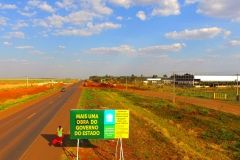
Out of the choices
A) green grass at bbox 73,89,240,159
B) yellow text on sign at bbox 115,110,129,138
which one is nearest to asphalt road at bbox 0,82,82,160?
yellow text on sign at bbox 115,110,129,138

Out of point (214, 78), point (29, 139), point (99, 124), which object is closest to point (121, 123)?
point (99, 124)

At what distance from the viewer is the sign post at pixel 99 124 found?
34.4 feet

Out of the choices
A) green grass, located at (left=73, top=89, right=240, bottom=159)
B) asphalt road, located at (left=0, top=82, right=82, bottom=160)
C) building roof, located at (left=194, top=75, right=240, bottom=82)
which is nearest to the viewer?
asphalt road, located at (left=0, top=82, right=82, bottom=160)

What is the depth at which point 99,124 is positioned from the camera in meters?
10.6

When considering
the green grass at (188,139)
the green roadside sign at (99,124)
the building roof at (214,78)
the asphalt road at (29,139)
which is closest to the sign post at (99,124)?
the green roadside sign at (99,124)

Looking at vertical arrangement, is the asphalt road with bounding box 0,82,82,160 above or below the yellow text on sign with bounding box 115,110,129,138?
below

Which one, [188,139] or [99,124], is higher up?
[99,124]

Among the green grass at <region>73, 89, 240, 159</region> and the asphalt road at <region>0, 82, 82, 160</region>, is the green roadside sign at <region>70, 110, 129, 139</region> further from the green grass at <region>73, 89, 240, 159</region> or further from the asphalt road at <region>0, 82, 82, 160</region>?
the green grass at <region>73, 89, 240, 159</region>

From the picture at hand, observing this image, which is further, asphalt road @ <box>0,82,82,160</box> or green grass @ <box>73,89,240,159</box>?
green grass @ <box>73,89,240,159</box>

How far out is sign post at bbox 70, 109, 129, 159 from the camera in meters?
10.5

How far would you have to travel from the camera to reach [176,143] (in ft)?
45.9

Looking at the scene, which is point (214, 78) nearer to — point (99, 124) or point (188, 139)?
point (188, 139)

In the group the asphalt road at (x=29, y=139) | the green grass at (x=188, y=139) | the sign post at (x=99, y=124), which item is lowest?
the green grass at (x=188, y=139)

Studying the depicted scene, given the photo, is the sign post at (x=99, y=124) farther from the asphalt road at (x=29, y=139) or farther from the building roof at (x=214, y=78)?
the building roof at (x=214, y=78)
